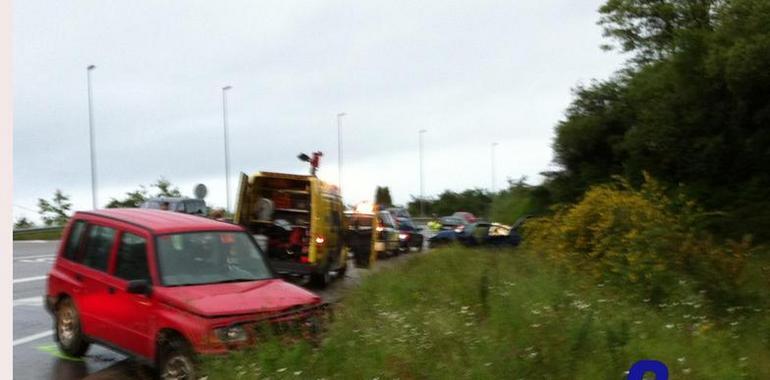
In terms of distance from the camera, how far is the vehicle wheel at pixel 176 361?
7.68 metres

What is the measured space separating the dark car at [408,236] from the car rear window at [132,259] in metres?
21.5

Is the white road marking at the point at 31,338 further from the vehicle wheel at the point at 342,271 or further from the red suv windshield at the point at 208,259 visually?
the vehicle wheel at the point at 342,271

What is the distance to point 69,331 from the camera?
9.76 meters

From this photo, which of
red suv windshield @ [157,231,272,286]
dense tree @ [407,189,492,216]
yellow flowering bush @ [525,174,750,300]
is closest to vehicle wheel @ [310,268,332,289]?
yellow flowering bush @ [525,174,750,300]

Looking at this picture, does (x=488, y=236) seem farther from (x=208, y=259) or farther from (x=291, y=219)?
(x=208, y=259)

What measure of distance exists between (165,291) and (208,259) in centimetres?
89

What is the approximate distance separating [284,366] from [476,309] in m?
3.13

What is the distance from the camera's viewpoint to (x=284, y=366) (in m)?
6.93

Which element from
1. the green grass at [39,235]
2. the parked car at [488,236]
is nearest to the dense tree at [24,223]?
the green grass at [39,235]

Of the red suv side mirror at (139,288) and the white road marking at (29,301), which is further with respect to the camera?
the white road marking at (29,301)

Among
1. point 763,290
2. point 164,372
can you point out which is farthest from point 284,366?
point 763,290

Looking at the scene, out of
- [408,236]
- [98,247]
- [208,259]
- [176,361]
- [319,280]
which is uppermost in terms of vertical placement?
[98,247]

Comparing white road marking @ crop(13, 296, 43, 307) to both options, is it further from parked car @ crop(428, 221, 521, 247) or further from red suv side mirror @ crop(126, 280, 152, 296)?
parked car @ crop(428, 221, 521, 247)

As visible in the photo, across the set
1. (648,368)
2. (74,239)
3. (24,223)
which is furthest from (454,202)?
(648,368)
